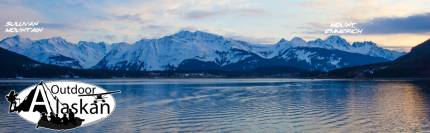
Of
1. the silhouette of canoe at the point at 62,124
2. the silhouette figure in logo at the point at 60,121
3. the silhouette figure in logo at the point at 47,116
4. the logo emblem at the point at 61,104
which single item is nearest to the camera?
the logo emblem at the point at 61,104

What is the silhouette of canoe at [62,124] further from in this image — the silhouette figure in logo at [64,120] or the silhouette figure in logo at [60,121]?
the silhouette figure in logo at [64,120]

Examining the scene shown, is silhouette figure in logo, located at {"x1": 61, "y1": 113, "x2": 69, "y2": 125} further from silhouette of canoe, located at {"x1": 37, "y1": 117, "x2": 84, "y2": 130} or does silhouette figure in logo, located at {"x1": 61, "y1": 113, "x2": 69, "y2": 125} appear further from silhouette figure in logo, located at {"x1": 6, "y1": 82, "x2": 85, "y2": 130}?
silhouette of canoe, located at {"x1": 37, "y1": 117, "x2": 84, "y2": 130}

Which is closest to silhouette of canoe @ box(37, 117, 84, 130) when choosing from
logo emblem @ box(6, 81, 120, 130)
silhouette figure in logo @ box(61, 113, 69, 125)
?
logo emblem @ box(6, 81, 120, 130)

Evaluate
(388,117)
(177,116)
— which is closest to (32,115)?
(177,116)

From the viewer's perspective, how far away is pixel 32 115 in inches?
2210

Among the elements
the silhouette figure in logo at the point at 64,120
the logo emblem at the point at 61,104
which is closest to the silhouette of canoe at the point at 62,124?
the logo emblem at the point at 61,104

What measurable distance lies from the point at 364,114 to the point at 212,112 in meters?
23.9

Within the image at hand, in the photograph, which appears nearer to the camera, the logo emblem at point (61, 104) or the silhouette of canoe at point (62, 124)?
the logo emblem at point (61, 104)

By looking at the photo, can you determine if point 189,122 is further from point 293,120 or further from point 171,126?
point 293,120

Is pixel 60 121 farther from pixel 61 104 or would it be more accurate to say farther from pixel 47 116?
pixel 61 104

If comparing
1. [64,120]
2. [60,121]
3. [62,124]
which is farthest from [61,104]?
[62,124]

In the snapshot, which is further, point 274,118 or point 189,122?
point 274,118

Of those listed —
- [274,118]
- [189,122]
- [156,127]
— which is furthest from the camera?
[274,118]

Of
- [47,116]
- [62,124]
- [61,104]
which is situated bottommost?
[62,124]
